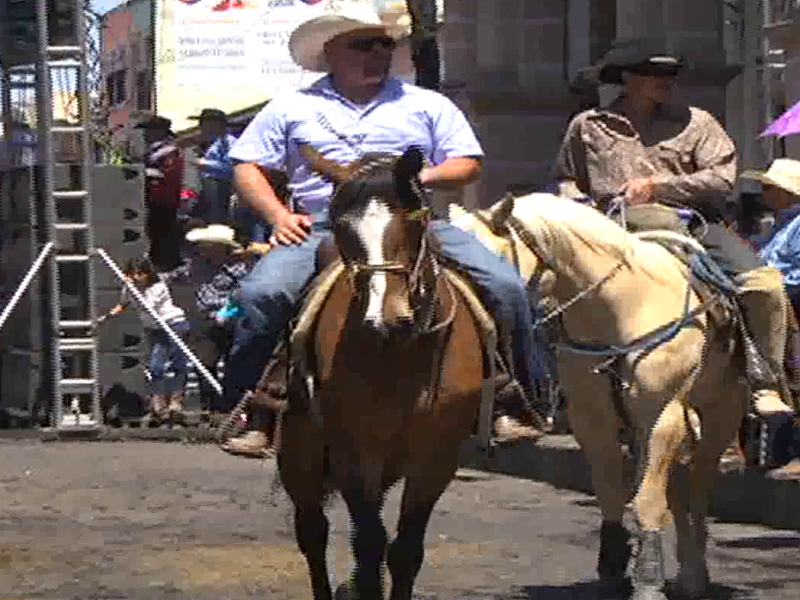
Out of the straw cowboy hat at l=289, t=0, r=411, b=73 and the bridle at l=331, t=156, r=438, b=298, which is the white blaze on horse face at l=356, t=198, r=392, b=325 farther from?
the straw cowboy hat at l=289, t=0, r=411, b=73

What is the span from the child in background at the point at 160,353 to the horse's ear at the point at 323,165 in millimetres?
13594

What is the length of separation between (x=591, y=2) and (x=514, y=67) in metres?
1.30

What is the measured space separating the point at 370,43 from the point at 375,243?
1.27m

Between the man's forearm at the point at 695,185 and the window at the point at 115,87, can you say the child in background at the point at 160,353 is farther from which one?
the window at the point at 115,87

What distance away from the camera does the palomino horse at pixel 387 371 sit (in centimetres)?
952

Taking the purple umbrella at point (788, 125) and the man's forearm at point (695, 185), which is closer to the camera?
the man's forearm at point (695, 185)

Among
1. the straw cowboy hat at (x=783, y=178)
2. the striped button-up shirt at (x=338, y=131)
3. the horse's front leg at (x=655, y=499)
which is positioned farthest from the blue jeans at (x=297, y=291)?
the straw cowboy hat at (x=783, y=178)

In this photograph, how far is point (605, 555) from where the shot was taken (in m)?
12.3

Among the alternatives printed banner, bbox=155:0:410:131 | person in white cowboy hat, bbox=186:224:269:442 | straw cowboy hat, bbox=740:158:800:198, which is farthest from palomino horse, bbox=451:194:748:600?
printed banner, bbox=155:0:410:131

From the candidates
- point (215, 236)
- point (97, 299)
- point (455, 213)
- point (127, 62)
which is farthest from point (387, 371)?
point (127, 62)

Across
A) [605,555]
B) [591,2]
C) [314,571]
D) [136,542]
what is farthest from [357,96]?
[591,2]

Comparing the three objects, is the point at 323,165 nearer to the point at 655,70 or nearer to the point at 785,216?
the point at 655,70

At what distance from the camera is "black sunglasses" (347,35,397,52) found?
34.3ft

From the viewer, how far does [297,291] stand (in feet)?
33.4
